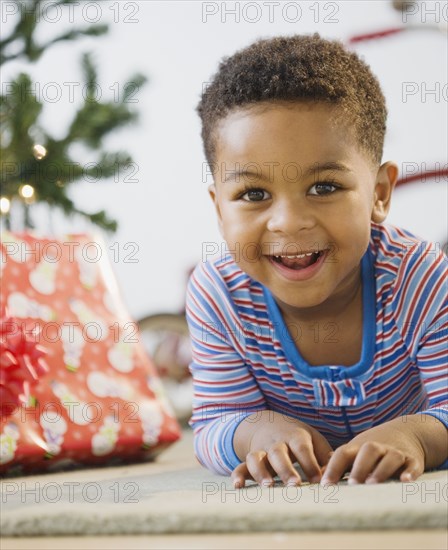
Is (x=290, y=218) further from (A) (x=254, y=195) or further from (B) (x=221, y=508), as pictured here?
(B) (x=221, y=508)

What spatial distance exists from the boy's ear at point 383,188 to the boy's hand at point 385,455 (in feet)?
0.99

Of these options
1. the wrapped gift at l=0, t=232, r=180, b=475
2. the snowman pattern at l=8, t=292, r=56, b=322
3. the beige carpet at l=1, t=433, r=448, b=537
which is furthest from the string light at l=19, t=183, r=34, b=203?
the beige carpet at l=1, t=433, r=448, b=537

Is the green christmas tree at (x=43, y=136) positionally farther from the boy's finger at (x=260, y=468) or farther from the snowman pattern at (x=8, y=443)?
the boy's finger at (x=260, y=468)

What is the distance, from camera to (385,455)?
86 cm

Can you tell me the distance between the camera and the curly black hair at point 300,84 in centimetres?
102

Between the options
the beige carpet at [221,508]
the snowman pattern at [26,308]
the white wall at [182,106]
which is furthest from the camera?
the white wall at [182,106]

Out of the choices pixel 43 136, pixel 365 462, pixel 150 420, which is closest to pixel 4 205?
pixel 43 136

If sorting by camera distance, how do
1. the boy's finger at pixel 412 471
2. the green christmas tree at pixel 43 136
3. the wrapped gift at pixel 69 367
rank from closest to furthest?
the boy's finger at pixel 412 471 → the wrapped gift at pixel 69 367 → the green christmas tree at pixel 43 136

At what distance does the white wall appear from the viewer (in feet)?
7.40

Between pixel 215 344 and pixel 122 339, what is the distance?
321 millimetres

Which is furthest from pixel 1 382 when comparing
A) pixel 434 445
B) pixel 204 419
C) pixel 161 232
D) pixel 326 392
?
pixel 161 232

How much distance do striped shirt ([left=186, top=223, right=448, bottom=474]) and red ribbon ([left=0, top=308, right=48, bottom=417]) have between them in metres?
0.22

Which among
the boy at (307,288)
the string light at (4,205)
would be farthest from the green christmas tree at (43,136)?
the boy at (307,288)

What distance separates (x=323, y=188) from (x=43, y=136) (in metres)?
0.85
